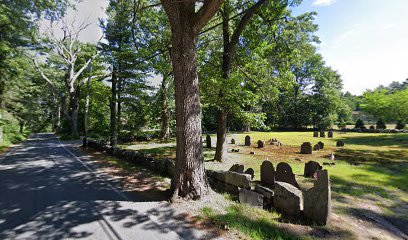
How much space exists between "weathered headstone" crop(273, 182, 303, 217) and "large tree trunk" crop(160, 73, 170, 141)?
1560cm

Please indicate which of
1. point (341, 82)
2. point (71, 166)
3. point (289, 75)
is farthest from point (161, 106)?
point (341, 82)

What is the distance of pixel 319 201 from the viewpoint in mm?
4516

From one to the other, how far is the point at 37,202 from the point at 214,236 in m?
4.64

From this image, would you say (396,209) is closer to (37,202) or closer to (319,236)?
(319,236)

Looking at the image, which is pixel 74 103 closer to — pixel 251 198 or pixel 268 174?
pixel 268 174

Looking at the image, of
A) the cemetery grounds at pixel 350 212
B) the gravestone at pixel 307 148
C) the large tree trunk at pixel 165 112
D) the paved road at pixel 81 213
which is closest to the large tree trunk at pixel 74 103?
the large tree trunk at pixel 165 112

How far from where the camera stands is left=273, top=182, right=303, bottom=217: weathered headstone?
15.8 feet

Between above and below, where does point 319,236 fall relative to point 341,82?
below

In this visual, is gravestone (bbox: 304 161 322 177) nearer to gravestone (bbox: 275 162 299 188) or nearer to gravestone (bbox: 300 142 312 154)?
gravestone (bbox: 275 162 299 188)

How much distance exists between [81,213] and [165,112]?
16.5 meters

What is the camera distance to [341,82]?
155 ft

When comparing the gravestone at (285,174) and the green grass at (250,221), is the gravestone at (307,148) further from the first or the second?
the green grass at (250,221)

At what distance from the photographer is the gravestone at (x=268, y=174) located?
7.04 meters

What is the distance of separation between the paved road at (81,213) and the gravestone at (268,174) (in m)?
3.44
